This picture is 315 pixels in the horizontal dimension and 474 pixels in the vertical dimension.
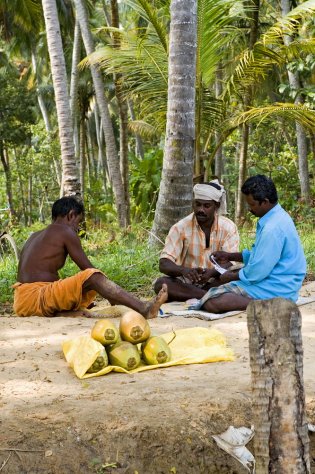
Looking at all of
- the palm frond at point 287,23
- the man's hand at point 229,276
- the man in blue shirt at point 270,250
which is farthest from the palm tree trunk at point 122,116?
the man in blue shirt at point 270,250

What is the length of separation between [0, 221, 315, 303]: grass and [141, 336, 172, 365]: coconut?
297 centimetres

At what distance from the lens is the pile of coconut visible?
15.2 ft

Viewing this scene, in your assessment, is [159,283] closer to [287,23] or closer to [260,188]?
[260,188]

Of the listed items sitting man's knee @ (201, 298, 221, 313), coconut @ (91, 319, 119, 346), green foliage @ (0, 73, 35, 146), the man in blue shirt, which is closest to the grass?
sitting man's knee @ (201, 298, 221, 313)

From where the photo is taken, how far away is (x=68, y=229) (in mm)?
6383

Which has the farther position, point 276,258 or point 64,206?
point 64,206

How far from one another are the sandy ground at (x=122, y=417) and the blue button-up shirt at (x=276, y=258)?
3.79ft

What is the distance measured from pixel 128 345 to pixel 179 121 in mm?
4211

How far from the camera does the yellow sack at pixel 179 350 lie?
4.55 meters

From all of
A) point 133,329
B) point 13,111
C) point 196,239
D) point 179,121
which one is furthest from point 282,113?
point 13,111

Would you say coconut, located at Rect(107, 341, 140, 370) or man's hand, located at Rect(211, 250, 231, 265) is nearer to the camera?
coconut, located at Rect(107, 341, 140, 370)

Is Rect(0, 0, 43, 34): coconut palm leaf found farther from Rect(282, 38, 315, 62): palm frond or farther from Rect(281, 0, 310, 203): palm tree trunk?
Rect(282, 38, 315, 62): palm frond

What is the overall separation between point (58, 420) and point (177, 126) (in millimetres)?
5212

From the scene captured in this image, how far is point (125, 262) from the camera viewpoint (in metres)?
8.69
